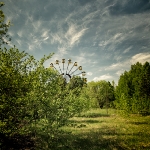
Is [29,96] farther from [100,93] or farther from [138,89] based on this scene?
[100,93]

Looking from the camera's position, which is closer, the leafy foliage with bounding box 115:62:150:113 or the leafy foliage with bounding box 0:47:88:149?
the leafy foliage with bounding box 0:47:88:149

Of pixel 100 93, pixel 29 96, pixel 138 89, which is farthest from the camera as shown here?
pixel 100 93

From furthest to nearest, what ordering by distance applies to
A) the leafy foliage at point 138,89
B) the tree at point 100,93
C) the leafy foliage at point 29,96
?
the tree at point 100,93
the leafy foliage at point 138,89
the leafy foliage at point 29,96

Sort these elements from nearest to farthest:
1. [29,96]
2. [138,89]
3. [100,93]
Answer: [29,96]
[138,89]
[100,93]

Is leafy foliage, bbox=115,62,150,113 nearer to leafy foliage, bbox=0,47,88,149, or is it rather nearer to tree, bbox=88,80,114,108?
tree, bbox=88,80,114,108

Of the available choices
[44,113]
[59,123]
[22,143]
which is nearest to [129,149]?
[59,123]

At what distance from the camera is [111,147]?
12.8m

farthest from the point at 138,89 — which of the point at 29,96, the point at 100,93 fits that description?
the point at 29,96

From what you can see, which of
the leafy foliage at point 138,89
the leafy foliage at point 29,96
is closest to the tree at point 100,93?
the leafy foliage at point 138,89

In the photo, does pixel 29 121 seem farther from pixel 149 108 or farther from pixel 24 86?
pixel 149 108

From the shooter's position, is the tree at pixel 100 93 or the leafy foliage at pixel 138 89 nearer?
the leafy foliage at pixel 138 89

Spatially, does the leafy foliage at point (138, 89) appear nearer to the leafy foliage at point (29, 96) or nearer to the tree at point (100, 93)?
the tree at point (100, 93)

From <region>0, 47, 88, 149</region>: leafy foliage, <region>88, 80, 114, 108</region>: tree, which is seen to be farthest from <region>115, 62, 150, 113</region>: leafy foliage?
<region>0, 47, 88, 149</region>: leafy foliage

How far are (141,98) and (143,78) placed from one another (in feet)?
15.6
